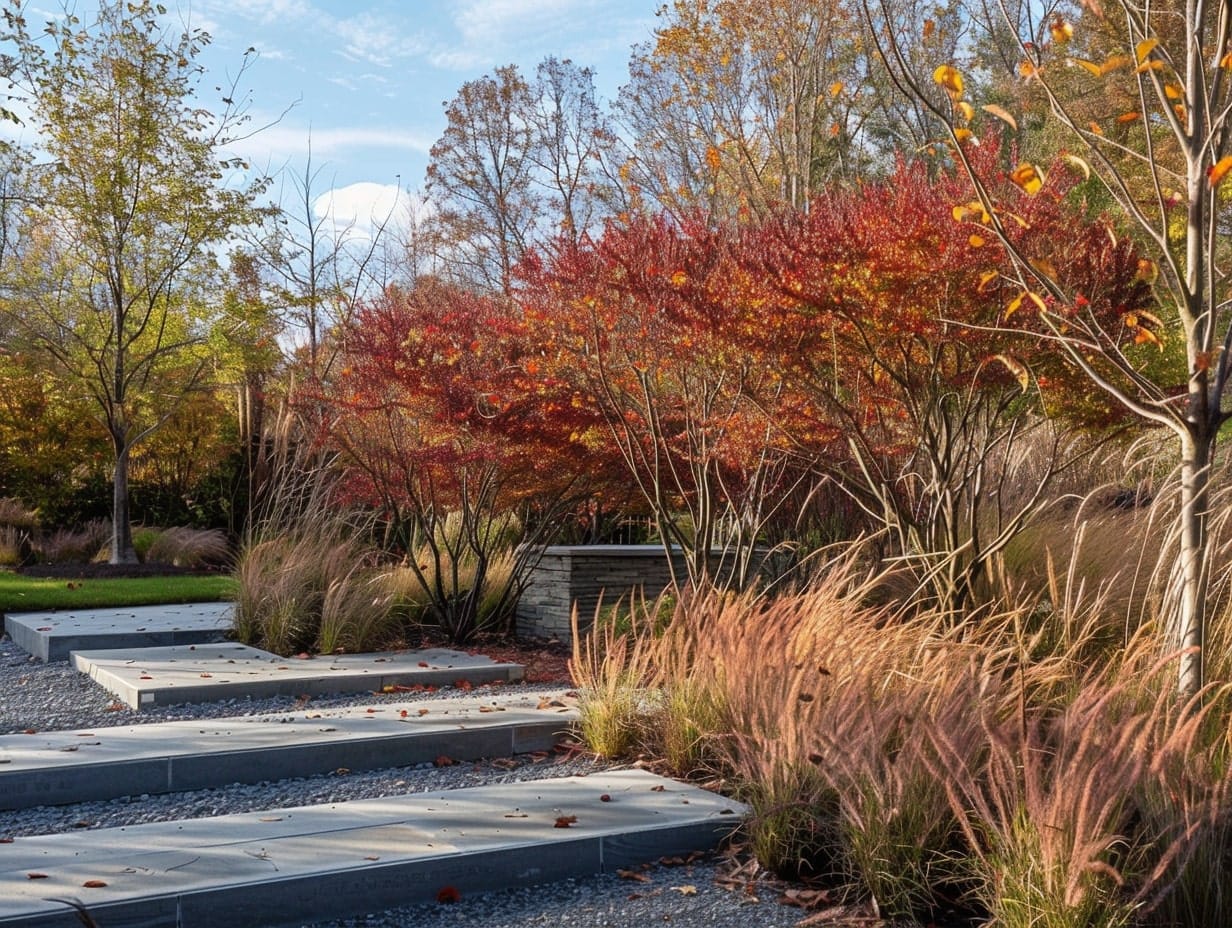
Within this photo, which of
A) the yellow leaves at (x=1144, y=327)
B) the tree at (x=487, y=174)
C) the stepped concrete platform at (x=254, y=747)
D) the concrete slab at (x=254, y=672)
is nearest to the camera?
the yellow leaves at (x=1144, y=327)

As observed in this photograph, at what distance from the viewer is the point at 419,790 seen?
425cm

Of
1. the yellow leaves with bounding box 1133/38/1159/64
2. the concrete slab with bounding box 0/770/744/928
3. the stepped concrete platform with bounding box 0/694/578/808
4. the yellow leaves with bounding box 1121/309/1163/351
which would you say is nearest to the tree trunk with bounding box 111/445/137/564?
the stepped concrete platform with bounding box 0/694/578/808

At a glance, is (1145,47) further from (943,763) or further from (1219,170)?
(943,763)

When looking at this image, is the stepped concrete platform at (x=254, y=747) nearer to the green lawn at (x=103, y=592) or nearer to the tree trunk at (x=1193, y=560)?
the tree trunk at (x=1193, y=560)

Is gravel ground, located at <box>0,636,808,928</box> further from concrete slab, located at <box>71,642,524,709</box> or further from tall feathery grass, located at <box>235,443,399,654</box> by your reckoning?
tall feathery grass, located at <box>235,443,399,654</box>

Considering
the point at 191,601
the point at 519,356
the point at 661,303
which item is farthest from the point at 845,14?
the point at 191,601

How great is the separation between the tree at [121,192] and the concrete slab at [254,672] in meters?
6.90

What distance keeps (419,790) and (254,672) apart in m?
2.28

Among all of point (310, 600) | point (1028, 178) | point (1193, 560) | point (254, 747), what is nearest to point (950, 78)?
point (1028, 178)

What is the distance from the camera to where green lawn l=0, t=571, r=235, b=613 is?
9.26 meters

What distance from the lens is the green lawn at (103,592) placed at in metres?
9.26

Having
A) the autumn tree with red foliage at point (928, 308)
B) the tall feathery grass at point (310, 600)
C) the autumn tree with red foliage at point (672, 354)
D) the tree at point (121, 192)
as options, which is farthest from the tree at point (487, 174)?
the autumn tree with red foliage at point (928, 308)

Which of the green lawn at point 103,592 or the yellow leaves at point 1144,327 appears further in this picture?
the green lawn at point 103,592

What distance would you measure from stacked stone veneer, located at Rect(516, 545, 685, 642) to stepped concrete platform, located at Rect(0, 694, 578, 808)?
2822mm
